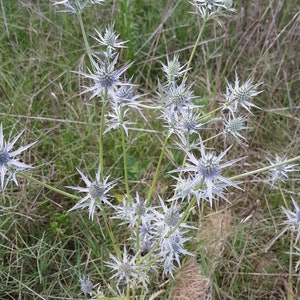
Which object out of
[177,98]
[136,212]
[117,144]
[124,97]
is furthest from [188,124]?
[117,144]

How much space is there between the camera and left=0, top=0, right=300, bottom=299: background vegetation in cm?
185

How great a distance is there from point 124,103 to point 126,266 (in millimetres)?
525

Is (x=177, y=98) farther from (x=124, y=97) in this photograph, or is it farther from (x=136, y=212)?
(x=136, y=212)

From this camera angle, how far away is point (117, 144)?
2.18m

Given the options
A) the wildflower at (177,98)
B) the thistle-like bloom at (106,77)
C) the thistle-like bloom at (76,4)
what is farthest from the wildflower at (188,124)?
the thistle-like bloom at (76,4)

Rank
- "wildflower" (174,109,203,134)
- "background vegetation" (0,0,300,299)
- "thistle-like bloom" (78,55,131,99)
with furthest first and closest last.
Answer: "background vegetation" (0,0,300,299) → "wildflower" (174,109,203,134) → "thistle-like bloom" (78,55,131,99)

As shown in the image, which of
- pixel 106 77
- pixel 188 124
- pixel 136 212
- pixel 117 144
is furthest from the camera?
pixel 117 144

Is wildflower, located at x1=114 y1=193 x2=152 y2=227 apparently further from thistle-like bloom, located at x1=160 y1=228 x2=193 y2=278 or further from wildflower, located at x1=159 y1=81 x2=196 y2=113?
wildflower, located at x1=159 y1=81 x2=196 y2=113

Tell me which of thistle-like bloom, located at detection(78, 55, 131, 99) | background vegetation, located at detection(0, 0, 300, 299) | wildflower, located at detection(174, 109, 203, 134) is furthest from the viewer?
background vegetation, located at detection(0, 0, 300, 299)

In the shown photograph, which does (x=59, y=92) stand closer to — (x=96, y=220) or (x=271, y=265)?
(x=96, y=220)

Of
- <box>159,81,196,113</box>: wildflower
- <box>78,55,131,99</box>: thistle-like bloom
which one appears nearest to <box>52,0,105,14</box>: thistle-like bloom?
<box>78,55,131,99</box>: thistle-like bloom

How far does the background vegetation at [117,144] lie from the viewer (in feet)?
6.08

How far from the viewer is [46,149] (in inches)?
84.4

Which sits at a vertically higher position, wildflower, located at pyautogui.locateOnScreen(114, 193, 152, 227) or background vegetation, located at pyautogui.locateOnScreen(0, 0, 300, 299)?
wildflower, located at pyautogui.locateOnScreen(114, 193, 152, 227)
